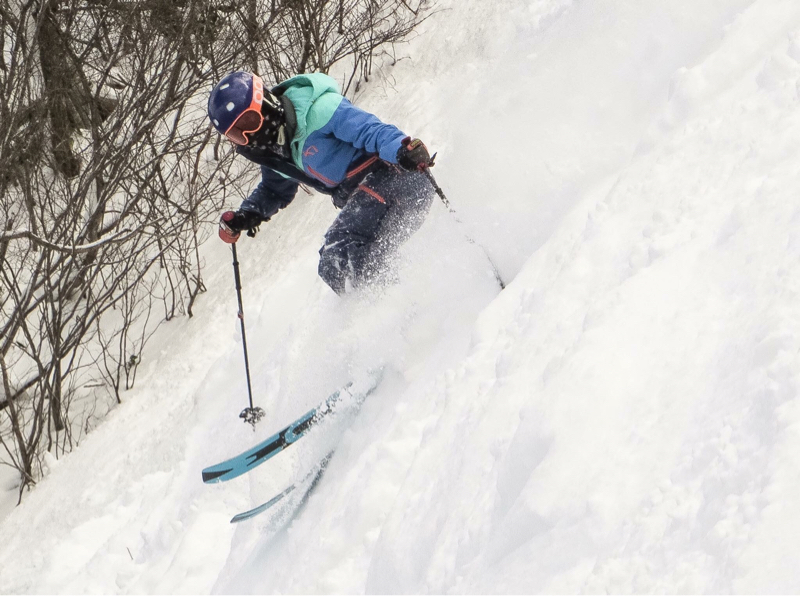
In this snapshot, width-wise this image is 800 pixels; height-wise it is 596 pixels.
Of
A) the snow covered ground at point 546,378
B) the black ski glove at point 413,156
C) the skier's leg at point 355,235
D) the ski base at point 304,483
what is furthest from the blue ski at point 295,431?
the black ski glove at point 413,156

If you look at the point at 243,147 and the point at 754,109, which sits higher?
the point at 243,147

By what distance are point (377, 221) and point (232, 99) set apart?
0.96 meters

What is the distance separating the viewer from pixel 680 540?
5.05 ft

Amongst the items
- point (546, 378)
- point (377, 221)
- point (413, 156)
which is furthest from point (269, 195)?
point (546, 378)

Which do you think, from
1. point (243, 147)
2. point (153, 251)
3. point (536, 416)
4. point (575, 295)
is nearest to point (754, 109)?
point (575, 295)

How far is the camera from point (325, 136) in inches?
145

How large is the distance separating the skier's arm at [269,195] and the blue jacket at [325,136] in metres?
→ 0.21

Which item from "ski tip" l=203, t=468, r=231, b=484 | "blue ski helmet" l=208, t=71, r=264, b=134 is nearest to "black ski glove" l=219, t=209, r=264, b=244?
"blue ski helmet" l=208, t=71, r=264, b=134

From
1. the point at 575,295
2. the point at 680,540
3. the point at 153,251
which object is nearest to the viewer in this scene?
the point at 680,540

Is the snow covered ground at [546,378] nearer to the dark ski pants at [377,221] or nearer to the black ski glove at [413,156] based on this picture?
the dark ski pants at [377,221]

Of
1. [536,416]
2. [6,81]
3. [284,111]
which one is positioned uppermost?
[6,81]

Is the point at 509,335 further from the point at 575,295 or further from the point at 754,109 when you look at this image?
the point at 754,109

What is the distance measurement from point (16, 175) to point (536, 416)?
704cm

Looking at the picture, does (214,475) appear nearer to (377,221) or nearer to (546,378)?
(377,221)
